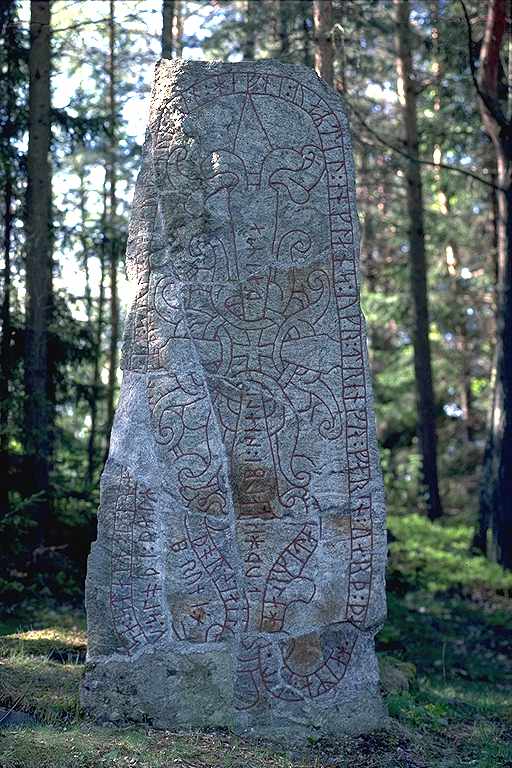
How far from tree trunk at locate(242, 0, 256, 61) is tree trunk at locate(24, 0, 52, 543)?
473cm

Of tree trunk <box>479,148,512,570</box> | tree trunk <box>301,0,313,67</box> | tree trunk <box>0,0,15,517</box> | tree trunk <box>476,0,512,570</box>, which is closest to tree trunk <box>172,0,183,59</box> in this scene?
tree trunk <box>301,0,313,67</box>

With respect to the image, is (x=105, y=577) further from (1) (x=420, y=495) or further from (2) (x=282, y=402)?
(1) (x=420, y=495)

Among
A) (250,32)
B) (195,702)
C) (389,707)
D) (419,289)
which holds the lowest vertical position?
(389,707)

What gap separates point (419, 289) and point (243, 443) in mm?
10792

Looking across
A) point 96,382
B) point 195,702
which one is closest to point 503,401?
point 96,382

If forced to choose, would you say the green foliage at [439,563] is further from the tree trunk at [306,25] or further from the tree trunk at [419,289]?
the tree trunk at [306,25]

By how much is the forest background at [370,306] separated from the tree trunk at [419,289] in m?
0.03

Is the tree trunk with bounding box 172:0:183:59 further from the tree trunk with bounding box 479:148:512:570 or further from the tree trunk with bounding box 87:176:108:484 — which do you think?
the tree trunk with bounding box 479:148:512:570

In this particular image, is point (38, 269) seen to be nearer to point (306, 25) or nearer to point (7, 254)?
point (7, 254)

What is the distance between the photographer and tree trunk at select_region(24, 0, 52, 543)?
386 inches

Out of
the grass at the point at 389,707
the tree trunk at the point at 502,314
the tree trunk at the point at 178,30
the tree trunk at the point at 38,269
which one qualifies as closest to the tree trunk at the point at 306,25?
the tree trunk at the point at 178,30

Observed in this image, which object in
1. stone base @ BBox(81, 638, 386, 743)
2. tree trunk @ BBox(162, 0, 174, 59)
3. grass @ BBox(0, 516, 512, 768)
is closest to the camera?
grass @ BBox(0, 516, 512, 768)

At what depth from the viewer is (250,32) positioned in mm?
14836

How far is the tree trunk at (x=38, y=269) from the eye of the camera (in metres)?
9.81
